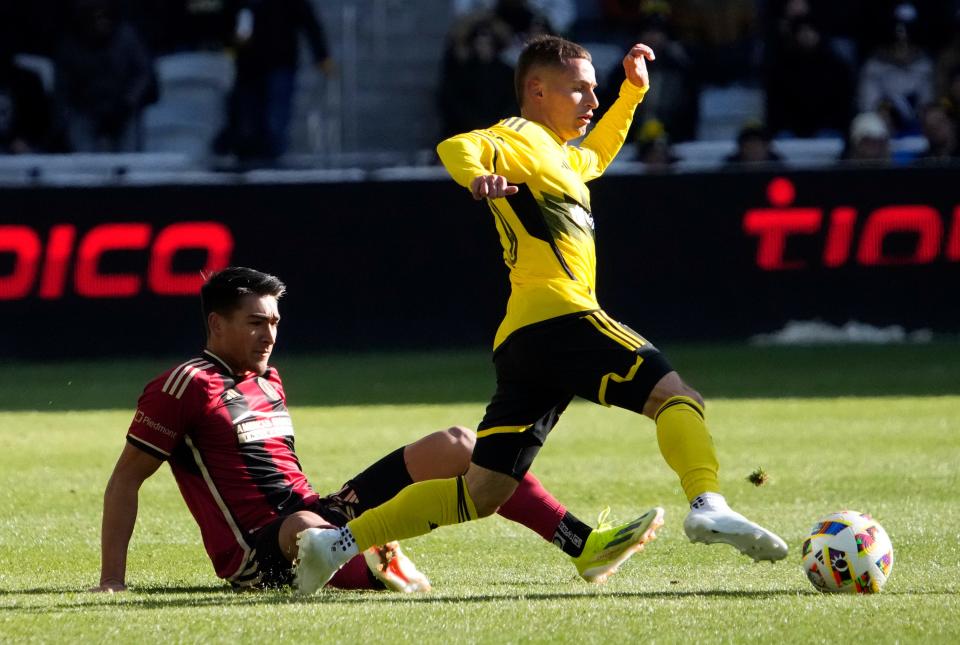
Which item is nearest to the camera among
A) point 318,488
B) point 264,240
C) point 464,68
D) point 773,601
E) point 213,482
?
point 773,601

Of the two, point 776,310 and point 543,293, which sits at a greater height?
point 543,293

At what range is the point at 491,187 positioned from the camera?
18.2ft

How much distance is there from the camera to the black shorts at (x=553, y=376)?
5820 mm

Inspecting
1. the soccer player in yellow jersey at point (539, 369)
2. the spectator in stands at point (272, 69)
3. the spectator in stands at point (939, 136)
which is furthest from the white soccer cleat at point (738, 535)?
the spectator in stands at point (272, 69)

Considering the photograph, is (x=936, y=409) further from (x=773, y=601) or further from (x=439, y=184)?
(x=773, y=601)

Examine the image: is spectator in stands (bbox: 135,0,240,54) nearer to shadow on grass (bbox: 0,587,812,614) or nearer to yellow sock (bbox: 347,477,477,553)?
shadow on grass (bbox: 0,587,812,614)

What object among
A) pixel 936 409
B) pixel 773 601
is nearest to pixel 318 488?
pixel 773 601

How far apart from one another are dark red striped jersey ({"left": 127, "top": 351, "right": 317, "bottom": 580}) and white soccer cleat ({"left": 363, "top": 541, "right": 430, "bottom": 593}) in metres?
0.35

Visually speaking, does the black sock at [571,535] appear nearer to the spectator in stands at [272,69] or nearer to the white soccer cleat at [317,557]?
the white soccer cleat at [317,557]

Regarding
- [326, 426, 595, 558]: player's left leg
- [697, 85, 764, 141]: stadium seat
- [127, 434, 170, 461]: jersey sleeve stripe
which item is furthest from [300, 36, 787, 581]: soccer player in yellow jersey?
[697, 85, 764, 141]: stadium seat

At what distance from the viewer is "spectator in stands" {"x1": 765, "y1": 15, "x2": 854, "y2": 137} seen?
18.2m

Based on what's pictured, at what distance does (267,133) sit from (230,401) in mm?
12226

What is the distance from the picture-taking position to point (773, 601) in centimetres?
573

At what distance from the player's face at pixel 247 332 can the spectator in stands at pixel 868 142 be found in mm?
10183
